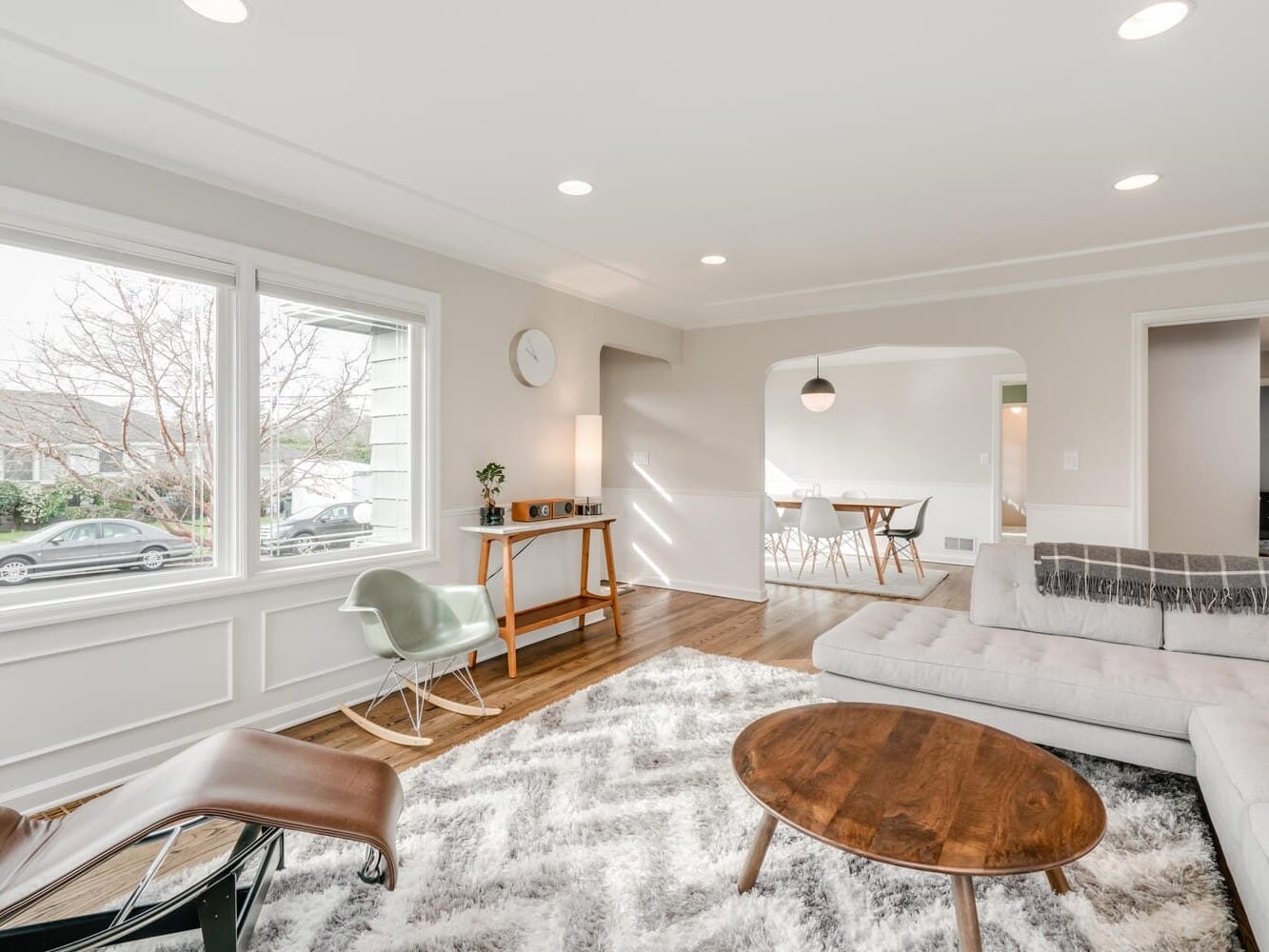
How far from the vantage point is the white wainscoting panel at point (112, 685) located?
236cm

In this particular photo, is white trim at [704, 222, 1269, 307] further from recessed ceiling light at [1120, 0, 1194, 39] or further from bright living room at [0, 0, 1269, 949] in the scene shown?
recessed ceiling light at [1120, 0, 1194, 39]

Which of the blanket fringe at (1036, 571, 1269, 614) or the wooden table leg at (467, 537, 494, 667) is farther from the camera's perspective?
the wooden table leg at (467, 537, 494, 667)

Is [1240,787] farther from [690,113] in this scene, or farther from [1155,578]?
[690,113]

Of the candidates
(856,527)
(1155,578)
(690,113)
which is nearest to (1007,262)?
(1155,578)

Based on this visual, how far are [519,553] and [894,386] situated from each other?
18.1 ft

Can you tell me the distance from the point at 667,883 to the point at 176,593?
221 centimetres

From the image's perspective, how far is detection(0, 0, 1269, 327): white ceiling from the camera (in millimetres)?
1873

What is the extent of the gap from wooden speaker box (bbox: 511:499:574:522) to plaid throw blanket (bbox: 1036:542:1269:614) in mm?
2693

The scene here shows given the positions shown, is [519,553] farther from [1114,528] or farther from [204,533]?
[1114,528]

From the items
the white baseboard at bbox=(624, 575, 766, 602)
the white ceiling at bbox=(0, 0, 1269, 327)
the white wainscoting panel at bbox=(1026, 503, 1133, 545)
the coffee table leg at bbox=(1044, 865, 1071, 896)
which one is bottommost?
the coffee table leg at bbox=(1044, 865, 1071, 896)

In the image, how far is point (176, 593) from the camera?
2.71m

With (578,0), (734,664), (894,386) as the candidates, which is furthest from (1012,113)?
(894,386)

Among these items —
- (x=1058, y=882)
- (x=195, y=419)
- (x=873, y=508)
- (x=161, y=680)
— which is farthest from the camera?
(x=873, y=508)

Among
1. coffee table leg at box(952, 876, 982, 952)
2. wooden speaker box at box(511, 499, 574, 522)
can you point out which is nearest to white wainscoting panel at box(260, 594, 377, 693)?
wooden speaker box at box(511, 499, 574, 522)
